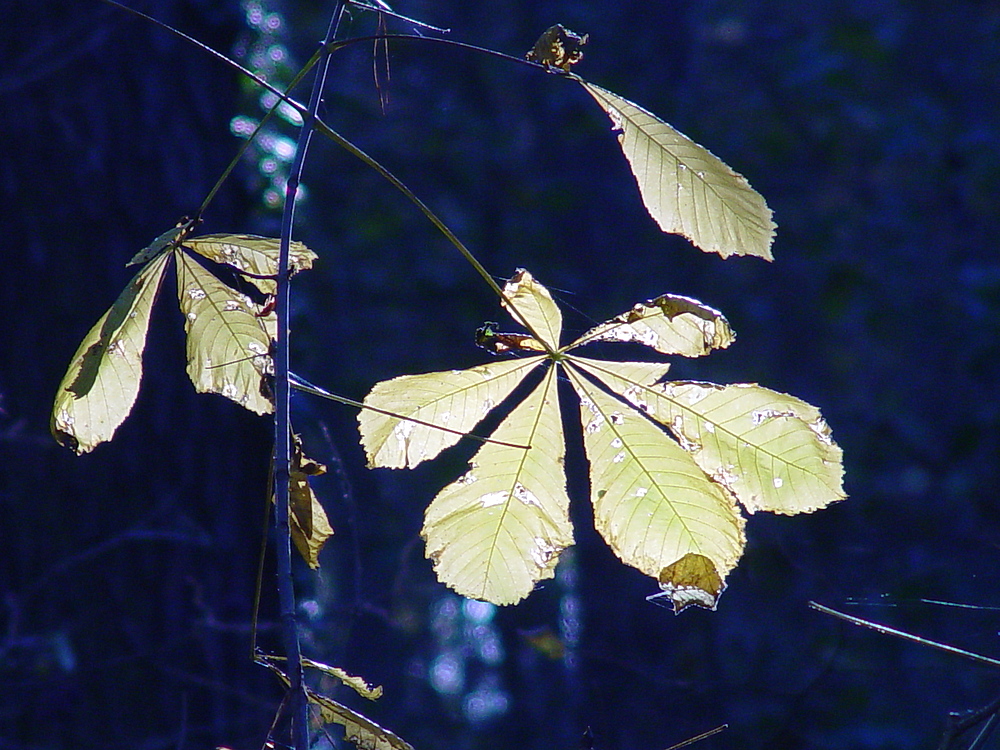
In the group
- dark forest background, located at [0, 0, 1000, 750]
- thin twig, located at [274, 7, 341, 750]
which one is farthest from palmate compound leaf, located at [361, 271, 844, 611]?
dark forest background, located at [0, 0, 1000, 750]

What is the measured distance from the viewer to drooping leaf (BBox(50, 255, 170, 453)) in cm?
55

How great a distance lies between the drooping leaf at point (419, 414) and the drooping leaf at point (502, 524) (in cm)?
3

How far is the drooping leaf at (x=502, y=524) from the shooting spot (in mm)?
531

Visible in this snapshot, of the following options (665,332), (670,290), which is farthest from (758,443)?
(670,290)

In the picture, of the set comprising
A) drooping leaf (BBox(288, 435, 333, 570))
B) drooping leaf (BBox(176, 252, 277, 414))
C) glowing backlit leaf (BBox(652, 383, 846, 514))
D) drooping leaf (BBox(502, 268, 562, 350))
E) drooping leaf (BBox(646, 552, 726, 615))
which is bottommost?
drooping leaf (BBox(646, 552, 726, 615))

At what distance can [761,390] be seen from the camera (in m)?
0.56

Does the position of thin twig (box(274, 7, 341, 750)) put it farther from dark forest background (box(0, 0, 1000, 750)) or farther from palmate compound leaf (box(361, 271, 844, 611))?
dark forest background (box(0, 0, 1000, 750))

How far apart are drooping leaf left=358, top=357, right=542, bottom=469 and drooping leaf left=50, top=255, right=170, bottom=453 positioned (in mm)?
146

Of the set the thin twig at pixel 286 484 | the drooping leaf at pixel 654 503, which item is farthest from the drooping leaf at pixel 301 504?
the drooping leaf at pixel 654 503

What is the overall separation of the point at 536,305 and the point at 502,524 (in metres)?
0.18

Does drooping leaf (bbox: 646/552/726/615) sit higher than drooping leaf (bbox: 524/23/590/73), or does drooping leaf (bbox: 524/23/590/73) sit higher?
drooping leaf (bbox: 524/23/590/73)

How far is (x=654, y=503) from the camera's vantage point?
0.55 m

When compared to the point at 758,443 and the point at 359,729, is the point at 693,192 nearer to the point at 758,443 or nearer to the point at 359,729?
the point at 758,443

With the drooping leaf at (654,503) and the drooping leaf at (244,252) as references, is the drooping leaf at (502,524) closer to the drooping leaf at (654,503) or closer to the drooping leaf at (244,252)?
the drooping leaf at (654,503)
